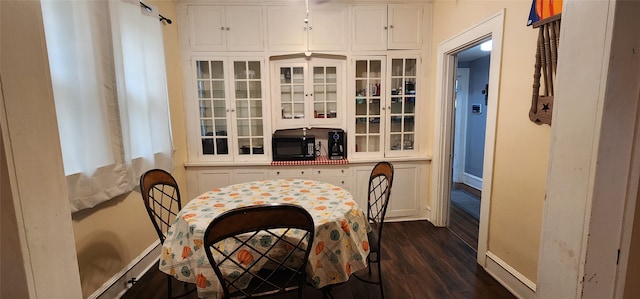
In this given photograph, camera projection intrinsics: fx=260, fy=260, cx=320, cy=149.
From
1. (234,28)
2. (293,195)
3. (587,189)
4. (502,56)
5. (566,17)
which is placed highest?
(234,28)

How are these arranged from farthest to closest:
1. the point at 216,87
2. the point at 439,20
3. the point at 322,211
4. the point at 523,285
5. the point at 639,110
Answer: the point at 216,87
the point at 439,20
the point at 523,285
the point at 322,211
the point at 639,110

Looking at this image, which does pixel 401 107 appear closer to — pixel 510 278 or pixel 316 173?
pixel 316 173

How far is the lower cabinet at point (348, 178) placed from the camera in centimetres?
303

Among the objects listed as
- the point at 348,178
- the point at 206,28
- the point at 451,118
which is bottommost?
the point at 348,178

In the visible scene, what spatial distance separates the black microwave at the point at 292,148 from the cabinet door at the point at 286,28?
1.03 m

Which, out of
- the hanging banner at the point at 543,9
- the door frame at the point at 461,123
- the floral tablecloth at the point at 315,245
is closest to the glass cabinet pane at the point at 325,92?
the floral tablecloth at the point at 315,245

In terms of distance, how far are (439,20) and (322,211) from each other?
256 cm

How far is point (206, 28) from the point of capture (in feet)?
9.42

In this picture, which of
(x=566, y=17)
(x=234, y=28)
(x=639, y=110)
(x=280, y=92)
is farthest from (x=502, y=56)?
(x=234, y=28)

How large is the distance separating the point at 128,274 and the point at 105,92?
140cm

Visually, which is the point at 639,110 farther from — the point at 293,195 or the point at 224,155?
the point at 224,155

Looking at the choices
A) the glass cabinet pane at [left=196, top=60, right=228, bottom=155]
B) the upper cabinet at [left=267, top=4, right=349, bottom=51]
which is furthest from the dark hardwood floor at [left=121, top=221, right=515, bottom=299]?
the upper cabinet at [left=267, top=4, right=349, bottom=51]

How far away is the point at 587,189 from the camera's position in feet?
2.43

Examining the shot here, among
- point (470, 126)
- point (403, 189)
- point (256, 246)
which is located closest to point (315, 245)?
point (256, 246)
